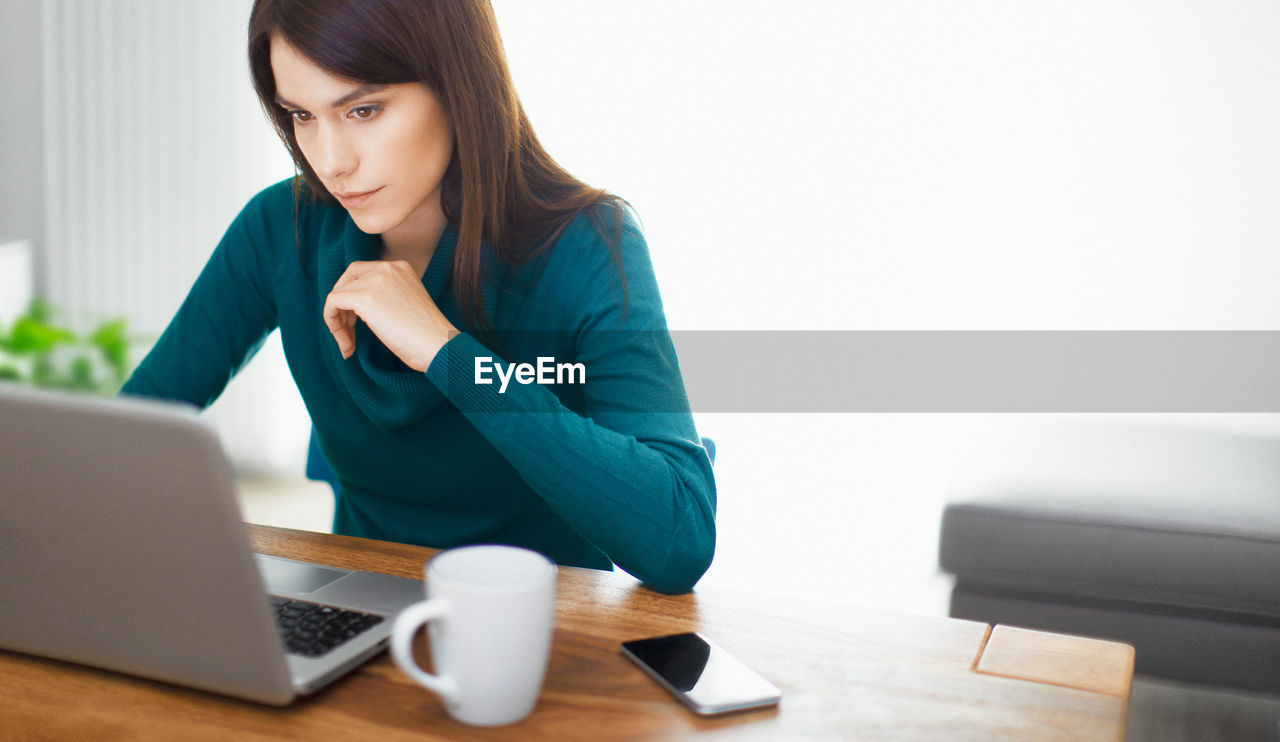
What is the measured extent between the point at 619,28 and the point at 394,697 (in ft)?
8.09

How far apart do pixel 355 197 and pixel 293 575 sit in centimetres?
45

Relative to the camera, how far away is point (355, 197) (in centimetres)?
112

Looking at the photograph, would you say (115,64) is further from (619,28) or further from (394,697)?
(394,697)

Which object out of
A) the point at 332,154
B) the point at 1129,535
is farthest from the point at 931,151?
the point at 332,154

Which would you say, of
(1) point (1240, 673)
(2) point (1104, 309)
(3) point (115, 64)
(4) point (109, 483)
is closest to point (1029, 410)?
(2) point (1104, 309)

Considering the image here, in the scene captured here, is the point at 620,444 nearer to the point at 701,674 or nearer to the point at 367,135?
the point at 701,674

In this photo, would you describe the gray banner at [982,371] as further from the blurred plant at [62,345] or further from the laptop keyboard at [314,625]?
the laptop keyboard at [314,625]

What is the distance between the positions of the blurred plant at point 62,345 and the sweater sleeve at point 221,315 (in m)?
2.07

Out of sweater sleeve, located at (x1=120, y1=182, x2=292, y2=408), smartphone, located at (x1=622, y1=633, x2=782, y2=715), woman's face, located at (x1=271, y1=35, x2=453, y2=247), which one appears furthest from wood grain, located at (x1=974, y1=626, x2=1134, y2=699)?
sweater sleeve, located at (x1=120, y1=182, x2=292, y2=408)

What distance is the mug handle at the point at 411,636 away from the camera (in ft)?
1.92

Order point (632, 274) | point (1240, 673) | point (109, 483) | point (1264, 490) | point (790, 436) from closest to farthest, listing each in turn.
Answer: point (109, 483) < point (632, 274) < point (1240, 673) < point (1264, 490) < point (790, 436)

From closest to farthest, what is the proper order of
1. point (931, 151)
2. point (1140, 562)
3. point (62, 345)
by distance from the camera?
point (1140, 562) < point (931, 151) < point (62, 345)

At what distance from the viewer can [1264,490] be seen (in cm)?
198

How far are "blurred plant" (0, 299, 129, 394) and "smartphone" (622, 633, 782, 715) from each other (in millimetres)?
2853
